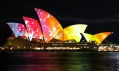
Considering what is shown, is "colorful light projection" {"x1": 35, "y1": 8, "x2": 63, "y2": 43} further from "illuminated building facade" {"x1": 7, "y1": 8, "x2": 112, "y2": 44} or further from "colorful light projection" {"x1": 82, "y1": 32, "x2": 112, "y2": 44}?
"colorful light projection" {"x1": 82, "y1": 32, "x2": 112, "y2": 44}

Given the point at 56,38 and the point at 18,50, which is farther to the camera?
the point at 18,50

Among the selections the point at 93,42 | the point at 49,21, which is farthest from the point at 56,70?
the point at 93,42

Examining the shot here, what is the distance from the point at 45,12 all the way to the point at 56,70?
70.0 metres

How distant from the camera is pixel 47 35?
409ft

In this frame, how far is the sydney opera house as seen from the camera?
391 feet

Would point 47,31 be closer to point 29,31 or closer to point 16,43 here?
point 29,31

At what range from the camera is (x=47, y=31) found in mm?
120812

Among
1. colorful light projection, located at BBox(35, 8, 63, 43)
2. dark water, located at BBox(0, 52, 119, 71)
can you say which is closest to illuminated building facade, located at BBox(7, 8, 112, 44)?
colorful light projection, located at BBox(35, 8, 63, 43)

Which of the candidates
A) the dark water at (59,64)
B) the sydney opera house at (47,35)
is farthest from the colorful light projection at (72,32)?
the dark water at (59,64)

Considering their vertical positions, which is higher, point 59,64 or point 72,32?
point 72,32

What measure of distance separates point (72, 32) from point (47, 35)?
331 inches

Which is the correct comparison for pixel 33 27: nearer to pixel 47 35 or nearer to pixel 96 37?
pixel 47 35

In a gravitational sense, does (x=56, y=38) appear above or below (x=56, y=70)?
above

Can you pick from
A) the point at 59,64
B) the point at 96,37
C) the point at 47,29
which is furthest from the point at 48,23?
the point at 59,64
